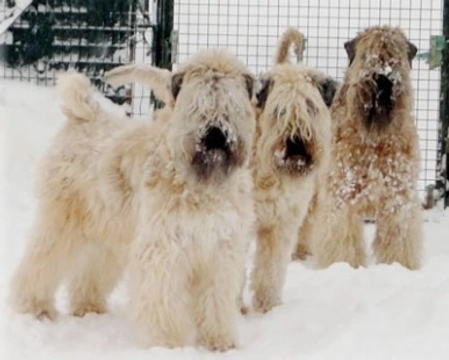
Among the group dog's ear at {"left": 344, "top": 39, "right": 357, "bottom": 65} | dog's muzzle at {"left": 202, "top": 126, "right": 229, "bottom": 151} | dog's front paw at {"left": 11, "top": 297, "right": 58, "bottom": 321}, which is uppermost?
dog's ear at {"left": 344, "top": 39, "right": 357, "bottom": 65}

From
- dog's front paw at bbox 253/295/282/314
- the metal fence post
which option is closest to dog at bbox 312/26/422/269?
dog's front paw at bbox 253/295/282/314

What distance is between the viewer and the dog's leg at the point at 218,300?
4.30m

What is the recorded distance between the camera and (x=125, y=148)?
457 cm

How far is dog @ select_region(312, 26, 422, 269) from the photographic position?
5898 mm

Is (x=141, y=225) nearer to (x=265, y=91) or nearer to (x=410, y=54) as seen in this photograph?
(x=265, y=91)

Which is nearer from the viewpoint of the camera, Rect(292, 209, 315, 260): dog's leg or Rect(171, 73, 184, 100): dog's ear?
Rect(171, 73, 184, 100): dog's ear

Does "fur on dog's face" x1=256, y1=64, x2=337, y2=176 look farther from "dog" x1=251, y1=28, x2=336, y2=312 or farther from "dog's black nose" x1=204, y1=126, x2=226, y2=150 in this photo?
"dog's black nose" x1=204, y1=126, x2=226, y2=150

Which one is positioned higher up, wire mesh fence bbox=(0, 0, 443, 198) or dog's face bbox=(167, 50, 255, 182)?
wire mesh fence bbox=(0, 0, 443, 198)

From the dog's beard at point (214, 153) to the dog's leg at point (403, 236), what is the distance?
214cm

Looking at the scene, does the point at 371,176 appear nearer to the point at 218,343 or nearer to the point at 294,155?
the point at 294,155

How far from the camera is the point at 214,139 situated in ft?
13.6

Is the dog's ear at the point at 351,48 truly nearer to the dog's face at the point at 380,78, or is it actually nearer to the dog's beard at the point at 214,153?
the dog's face at the point at 380,78

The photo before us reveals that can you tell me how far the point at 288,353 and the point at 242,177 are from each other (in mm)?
817

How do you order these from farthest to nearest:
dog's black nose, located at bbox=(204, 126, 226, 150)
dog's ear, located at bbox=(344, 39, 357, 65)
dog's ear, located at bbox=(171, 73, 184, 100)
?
dog's ear, located at bbox=(344, 39, 357, 65)
dog's ear, located at bbox=(171, 73, 184, 100)
dog's black nose, located at bbox=(204, 126, 226, 150)
